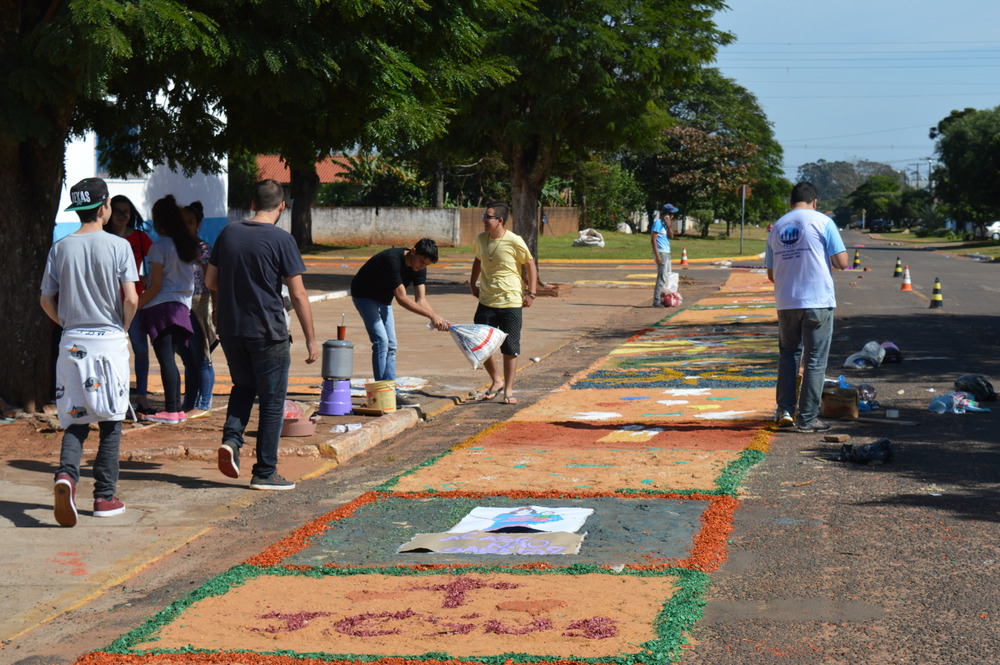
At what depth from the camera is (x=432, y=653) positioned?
4090 mm

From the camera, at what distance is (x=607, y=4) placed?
21703 millimetres

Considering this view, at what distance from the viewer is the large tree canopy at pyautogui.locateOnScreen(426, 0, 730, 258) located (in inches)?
861

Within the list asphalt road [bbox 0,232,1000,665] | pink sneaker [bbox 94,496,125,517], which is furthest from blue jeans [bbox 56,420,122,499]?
asphalt road [bbox 0,232,1000,665]

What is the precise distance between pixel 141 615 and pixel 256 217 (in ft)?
9.66

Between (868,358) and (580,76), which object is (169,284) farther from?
(580,76)

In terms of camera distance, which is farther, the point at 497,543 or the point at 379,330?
the point at 379,330

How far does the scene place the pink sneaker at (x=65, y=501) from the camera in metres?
5.89

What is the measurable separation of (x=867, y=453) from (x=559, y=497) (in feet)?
7.36

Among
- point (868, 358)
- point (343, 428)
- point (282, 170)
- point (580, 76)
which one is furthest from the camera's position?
point (282, 170)

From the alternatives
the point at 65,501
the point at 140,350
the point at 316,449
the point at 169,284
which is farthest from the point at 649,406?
the point at 65,501

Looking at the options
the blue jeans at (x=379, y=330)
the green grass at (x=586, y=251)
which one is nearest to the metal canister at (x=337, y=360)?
the blue jeans at (x=379, y=330)

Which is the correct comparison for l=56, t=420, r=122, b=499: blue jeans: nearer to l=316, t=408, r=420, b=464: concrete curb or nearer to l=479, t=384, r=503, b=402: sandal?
l=316, t=408, r=420, b=464: concrete curb

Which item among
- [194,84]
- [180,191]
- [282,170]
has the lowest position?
[180,191]

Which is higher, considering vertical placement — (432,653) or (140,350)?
(140,350)
